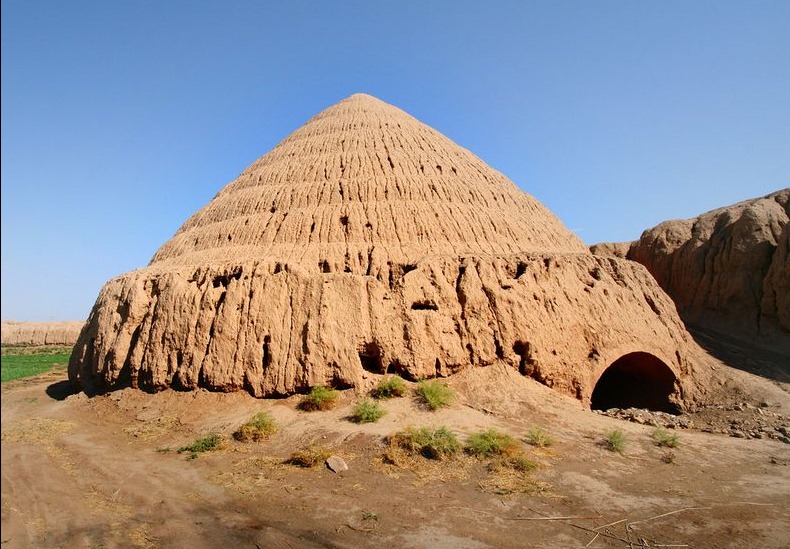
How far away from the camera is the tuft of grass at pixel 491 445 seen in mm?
10242

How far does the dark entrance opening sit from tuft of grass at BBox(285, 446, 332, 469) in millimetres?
9930

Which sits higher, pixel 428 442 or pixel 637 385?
pixel 428 442

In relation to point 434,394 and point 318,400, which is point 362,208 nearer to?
point 318,400

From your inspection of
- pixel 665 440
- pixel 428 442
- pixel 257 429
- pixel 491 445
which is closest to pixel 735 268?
pixel 665 440

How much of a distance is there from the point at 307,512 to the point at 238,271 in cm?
831

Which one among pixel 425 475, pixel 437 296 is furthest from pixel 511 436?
pixel 437 296

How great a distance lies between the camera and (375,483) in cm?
927

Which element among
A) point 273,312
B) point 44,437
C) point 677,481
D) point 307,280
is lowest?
point 677,481

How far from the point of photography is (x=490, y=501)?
334 inches

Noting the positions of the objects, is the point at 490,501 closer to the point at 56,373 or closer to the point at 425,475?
the point at 425,475

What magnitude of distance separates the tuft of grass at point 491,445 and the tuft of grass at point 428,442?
0.98ft

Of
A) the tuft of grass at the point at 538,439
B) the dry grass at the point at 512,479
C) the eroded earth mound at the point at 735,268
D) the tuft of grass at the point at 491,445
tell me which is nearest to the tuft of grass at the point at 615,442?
the tuft of grass at the point at 538,439

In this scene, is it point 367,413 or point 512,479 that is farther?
point 367,413

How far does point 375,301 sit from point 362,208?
4.37 m
